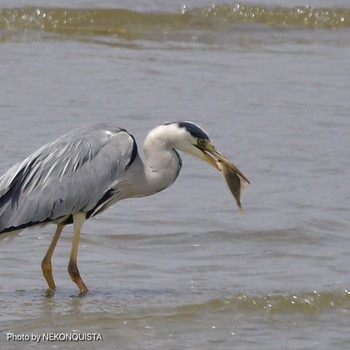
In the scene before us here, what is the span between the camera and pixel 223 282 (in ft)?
25.5

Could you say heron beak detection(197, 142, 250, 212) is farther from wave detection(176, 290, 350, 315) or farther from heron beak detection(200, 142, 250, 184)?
wave detection(176, 290, 350, 315)

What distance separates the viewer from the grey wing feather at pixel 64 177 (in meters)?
7.64

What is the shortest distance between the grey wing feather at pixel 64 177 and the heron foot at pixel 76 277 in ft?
1.11

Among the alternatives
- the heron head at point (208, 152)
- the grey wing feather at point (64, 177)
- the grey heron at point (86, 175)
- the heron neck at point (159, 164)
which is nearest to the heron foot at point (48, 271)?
the grey heron at point (86, 175)

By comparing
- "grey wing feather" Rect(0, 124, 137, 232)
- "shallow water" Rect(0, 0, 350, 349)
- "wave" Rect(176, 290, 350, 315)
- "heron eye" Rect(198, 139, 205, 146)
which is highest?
"heron eye" Rect(198, 139, 205, 146)

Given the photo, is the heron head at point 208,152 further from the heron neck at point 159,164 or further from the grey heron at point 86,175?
the heron neck at point 159,164

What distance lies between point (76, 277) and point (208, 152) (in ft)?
3.90

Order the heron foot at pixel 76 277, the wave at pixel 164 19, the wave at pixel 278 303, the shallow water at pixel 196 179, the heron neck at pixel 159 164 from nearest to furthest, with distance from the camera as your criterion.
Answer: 1. the shallow water at pixel 196 179
2. the wave at pixel 278 303
3. the heron foot at pixel 76 277
4. the heron neck at pixel 159 164
5. the wave at pixel 164 19

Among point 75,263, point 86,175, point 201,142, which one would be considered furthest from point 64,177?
point 201,142

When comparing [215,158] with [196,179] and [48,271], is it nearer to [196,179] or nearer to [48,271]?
[48,271]

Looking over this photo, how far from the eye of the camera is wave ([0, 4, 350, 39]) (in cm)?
1683

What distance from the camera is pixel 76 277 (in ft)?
24.8

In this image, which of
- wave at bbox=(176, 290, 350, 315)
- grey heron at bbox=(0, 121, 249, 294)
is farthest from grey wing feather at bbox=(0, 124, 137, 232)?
wave at bbox=(176, 290, 350, 315)

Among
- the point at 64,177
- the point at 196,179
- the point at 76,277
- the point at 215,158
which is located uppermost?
the point at 215,158
